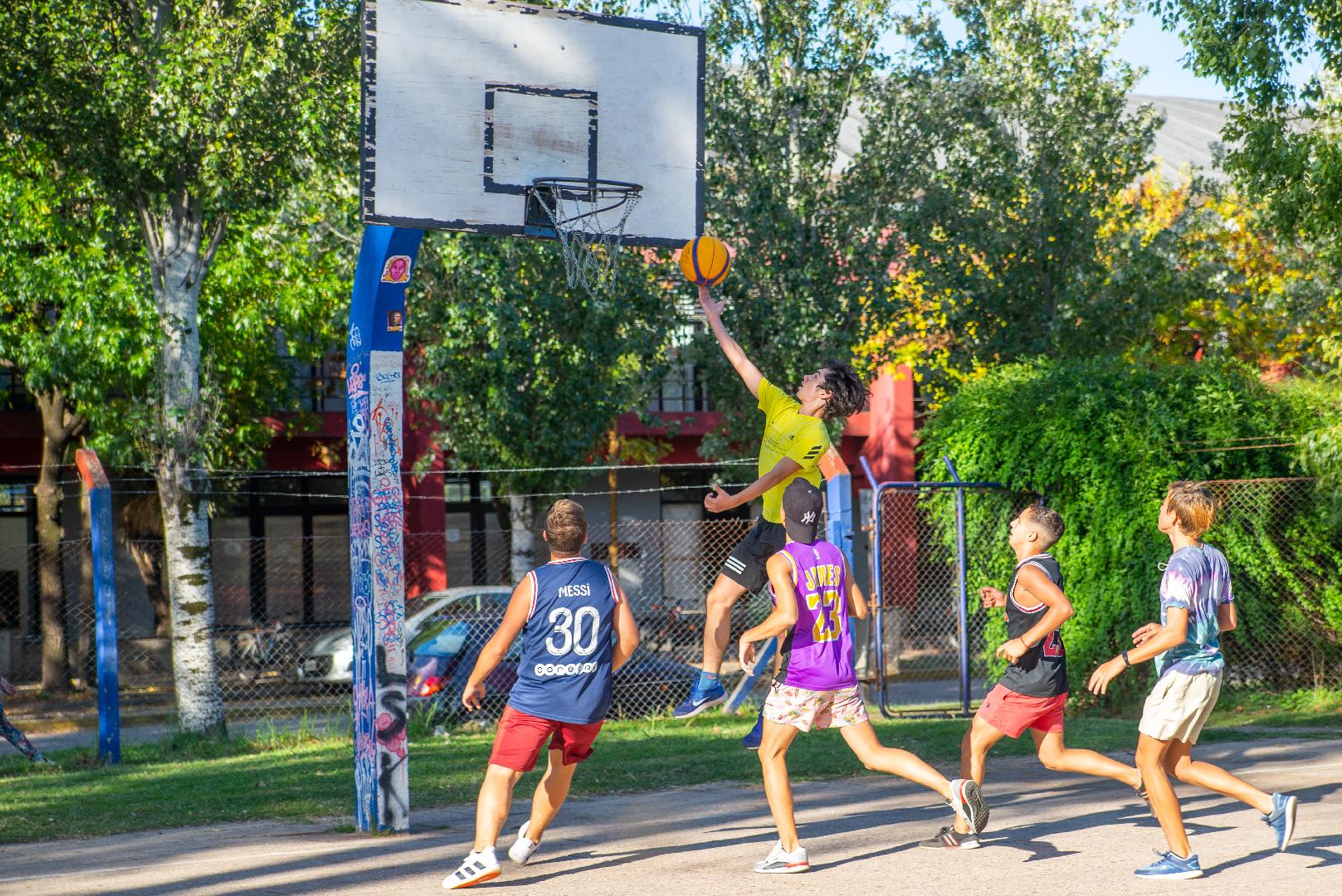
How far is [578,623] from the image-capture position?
6398mm

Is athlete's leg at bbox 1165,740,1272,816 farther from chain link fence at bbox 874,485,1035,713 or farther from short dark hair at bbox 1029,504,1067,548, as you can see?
chain link fence at bbox 874,485,1035,713

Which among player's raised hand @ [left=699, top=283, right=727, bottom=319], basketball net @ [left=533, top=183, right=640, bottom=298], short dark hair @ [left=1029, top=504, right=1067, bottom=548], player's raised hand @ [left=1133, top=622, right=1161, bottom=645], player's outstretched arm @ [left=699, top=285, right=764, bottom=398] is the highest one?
basketball net @ [left=533, top=183, right=640, bottom=298]

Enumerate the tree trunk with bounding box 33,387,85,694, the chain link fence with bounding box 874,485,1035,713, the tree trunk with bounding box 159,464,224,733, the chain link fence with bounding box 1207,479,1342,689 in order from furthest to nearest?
1. the tree trunk with bounding box 33,387,85,694
2. the chain link fence with bounding box 874,485,1035,713
3. the tree trunk with bounding box 159,464,224,733
4. the chain link fence with bounding box 1207,479,1342,689

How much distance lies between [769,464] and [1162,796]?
257 cm

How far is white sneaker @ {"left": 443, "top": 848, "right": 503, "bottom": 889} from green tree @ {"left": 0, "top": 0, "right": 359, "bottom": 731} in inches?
330

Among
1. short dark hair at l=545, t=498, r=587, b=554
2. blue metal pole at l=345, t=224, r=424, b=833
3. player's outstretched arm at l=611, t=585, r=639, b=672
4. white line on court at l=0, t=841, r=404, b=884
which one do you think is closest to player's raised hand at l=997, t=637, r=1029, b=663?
player's outstretched arm at l=611, t=585, r=639, b=672

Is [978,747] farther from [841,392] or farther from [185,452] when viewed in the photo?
[185,452]

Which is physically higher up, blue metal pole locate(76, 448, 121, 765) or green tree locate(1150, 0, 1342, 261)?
green tree locate(1150, 0, 1342, 261)

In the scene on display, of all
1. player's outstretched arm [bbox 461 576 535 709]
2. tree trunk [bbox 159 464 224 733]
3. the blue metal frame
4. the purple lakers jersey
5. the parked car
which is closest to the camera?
player's outstretched arm [bbox 461 576 535 709]

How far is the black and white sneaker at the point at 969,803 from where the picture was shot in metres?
6.51

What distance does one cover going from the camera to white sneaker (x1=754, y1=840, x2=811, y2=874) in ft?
21.6

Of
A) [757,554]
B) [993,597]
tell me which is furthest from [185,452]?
[993,597]

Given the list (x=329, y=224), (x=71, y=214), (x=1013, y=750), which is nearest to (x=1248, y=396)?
(x=1013, y=750)

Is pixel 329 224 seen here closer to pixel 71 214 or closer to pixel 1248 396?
pixel 71 214
